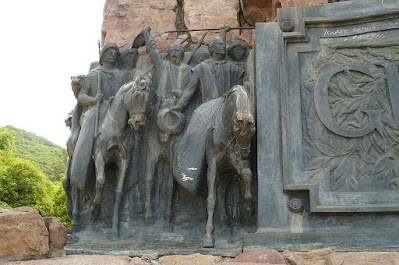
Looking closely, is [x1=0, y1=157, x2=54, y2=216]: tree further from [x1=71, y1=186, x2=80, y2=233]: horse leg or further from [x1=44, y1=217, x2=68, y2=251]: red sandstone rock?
[x1=44, y1=217, x2=68, y2=251]: red sandstone rock

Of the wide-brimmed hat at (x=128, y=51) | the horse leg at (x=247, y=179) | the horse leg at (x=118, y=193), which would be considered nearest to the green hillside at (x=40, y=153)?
the wide-brimmed hat at (x=128, y=51)

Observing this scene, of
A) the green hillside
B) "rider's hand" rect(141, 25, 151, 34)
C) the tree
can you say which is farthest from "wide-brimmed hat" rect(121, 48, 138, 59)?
the green hillside

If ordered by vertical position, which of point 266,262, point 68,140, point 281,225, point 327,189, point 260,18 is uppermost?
point 260,18

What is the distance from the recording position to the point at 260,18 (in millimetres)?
8352

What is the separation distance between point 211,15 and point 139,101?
2515mm

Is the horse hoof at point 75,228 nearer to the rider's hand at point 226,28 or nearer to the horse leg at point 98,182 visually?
the horse leg at point 98,182

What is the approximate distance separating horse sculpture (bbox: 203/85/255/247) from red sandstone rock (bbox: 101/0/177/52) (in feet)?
8.08

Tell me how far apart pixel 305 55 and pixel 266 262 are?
266 centimetres

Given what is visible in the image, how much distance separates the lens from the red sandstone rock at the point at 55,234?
5.91m

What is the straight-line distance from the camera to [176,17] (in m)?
8.35

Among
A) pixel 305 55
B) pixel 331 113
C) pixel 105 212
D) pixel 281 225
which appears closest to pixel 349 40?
pixel 305 55

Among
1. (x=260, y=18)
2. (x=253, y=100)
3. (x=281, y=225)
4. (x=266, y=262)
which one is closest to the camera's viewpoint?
(x=266, y=262)

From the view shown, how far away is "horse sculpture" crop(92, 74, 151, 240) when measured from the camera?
6484 mm

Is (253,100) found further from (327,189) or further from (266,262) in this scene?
(266,262)
